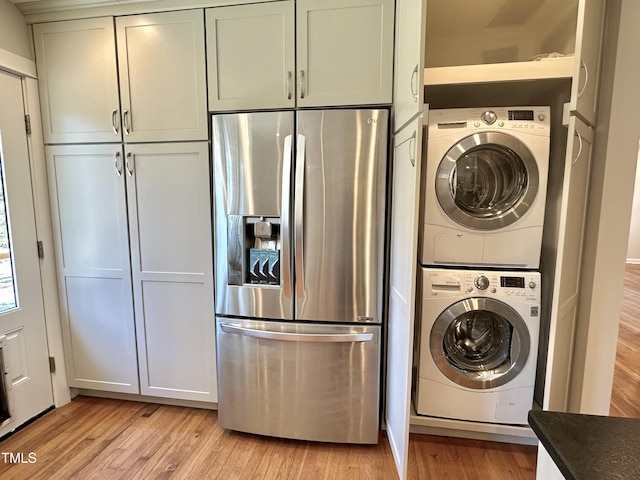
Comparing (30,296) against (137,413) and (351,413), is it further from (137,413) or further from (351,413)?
(351,413)

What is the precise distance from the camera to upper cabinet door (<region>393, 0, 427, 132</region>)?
4.15 ft

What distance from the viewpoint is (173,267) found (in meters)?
2.01

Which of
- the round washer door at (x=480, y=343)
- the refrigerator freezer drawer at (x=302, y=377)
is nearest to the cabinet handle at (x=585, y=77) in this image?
the round washer door at (x=480, y=343)

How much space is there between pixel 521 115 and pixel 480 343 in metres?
1.24

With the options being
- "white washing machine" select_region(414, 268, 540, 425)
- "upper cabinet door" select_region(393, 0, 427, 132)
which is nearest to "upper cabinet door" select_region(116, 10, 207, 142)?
"upper cabinet door" select_region(393, 0, 427, 132)

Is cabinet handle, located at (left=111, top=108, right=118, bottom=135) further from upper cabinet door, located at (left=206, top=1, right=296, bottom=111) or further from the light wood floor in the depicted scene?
the light wood floor

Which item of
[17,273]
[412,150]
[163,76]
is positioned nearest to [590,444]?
[412,150]

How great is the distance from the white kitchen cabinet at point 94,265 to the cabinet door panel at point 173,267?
0.09 m

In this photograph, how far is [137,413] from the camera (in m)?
2.17

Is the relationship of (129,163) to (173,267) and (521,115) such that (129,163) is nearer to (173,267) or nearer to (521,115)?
(173,267)

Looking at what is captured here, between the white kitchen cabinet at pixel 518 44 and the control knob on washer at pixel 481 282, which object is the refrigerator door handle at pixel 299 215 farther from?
the control knob on washer at pixel 481 282

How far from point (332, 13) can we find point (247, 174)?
0.91 meters

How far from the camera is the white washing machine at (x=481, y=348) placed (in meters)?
1.70

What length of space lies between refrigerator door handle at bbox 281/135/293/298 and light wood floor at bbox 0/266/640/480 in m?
0.90
